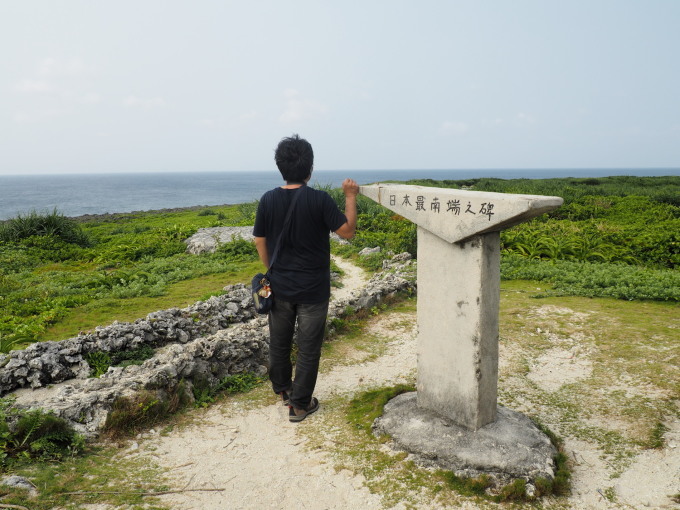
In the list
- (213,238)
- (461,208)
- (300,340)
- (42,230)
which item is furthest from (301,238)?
(42,230)

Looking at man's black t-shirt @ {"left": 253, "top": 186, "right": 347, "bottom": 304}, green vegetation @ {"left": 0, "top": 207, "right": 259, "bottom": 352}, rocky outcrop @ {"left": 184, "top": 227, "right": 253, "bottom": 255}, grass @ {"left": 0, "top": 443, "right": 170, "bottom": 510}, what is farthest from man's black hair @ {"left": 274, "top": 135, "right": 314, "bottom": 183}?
rocky outcrop @ {"left": 184, "top": 227, "right": 253, "bottom": 255}

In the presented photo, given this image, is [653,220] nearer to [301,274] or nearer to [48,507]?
[301,274]

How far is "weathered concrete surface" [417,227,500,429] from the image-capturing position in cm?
374

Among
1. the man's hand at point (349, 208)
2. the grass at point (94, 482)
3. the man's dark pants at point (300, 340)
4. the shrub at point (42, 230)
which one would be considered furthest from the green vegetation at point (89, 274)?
the man's hand at point (349, 208)

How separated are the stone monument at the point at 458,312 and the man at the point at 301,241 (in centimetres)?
55

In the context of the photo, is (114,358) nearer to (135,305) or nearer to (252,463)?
(252,463)

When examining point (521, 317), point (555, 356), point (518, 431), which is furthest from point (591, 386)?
point (521, 317)

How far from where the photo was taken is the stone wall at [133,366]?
4461 millimetres

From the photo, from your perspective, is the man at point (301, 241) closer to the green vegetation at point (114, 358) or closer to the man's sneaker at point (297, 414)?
the man's sneaker at point (297, 414)

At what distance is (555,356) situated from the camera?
612 centimetres

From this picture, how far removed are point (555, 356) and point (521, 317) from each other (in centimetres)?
147

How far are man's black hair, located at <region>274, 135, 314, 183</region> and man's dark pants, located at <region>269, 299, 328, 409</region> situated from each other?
1097 mm

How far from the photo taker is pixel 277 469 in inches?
149

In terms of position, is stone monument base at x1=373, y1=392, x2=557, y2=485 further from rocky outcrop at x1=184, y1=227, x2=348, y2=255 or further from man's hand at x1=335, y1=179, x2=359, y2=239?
rocky outcrop at x1=184, y1=227, x2=348, y2=255
